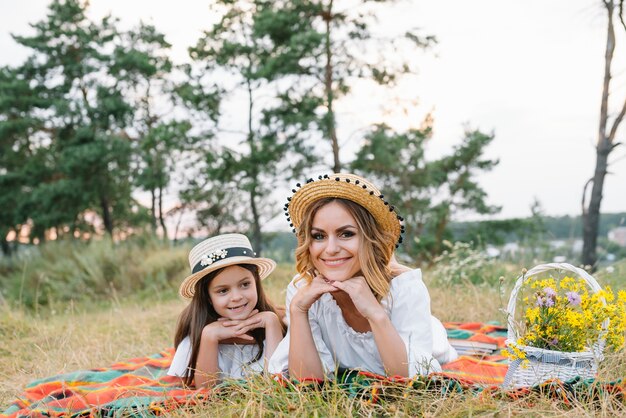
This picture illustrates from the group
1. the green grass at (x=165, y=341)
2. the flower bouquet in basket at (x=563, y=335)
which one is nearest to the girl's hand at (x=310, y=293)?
the green grass at (x=165, y=341)

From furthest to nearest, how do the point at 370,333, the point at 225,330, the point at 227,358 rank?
the point at 227,358, the point at 225,330, the point at 370,333

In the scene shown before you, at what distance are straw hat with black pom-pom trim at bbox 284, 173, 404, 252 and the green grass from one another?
83cm

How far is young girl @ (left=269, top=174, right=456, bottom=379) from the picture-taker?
2811 mm

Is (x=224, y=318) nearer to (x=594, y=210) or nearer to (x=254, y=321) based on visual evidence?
(x=254, y=321)

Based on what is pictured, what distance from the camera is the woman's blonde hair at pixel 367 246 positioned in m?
2.89

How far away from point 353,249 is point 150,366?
215 centimetres

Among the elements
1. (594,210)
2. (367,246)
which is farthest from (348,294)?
(594,210)

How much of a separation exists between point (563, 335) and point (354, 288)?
3.59 ft

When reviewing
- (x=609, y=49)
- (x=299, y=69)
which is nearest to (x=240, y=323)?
(x=609, y=49)

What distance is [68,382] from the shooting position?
3.70 m

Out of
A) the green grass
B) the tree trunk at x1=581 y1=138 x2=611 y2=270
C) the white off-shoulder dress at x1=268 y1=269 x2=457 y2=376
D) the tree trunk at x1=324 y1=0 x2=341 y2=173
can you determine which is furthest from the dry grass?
the tree trunk at x1=324 y1=0 x2=341 y2=173

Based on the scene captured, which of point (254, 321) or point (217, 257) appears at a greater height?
point (217, 257)

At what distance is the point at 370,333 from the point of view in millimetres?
3098

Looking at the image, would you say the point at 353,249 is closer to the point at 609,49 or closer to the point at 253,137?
the point at 609,49
